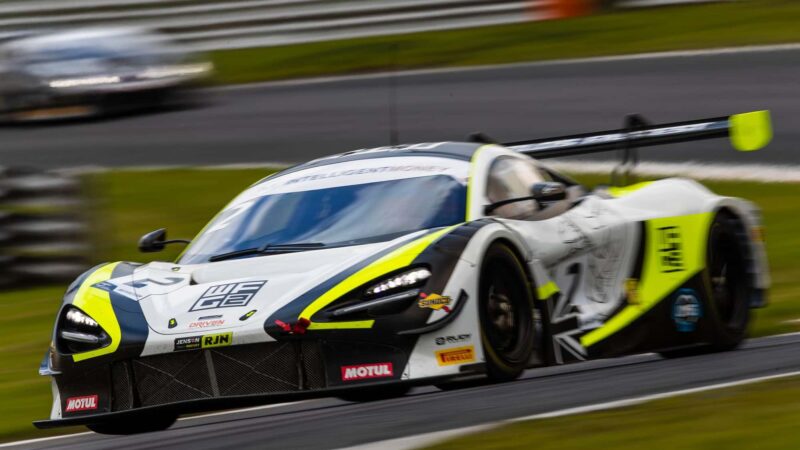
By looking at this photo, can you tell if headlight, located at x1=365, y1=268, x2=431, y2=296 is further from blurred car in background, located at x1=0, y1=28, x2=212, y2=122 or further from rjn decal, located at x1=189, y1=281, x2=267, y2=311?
blurred car in background, located at x1=0, y1=28, x2=212, y2=122

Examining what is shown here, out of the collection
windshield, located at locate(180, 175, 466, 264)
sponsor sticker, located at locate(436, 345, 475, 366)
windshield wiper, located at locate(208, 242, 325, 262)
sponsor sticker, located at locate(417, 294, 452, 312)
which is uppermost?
windshield, located at locate(180, 175, 466, 264)

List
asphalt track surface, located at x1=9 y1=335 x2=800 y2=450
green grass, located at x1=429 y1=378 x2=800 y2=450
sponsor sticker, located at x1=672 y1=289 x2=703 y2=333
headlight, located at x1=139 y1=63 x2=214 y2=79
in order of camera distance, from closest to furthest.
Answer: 1. green grass, located at x1=429 y1=378 x2=800 y2=450
2. asphalt track surface, located at x1=9 y1=335 x2=800 y2=450
3. sponsor sticker, located at x1=672 y1=289 x2=703 y2=333
4. headlight, located at x1=139 y1=63 x2=214 y2=79

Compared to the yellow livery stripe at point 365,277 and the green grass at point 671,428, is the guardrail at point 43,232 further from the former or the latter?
the green grass at point 671,428

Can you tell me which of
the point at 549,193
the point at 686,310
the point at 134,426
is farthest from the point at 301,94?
the point at 134,426

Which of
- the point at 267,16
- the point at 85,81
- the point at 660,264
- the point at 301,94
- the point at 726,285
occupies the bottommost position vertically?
the point at 726,285

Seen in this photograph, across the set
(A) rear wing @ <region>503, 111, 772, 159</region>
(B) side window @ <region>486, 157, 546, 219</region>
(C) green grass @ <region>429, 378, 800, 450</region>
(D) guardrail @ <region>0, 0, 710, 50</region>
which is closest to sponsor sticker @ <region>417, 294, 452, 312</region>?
(C) green grass @ <region>429, 378, 800, 450</region>

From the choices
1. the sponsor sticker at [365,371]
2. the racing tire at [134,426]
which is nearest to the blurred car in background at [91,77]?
the racing tire at [134,426]

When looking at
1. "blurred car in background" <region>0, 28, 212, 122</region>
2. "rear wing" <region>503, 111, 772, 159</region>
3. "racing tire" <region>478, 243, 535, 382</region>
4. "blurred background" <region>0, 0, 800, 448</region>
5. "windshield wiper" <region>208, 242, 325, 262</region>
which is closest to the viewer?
"racing tire" <region>478, 243, 535, 382</region>

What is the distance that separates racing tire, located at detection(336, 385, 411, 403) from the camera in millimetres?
5824

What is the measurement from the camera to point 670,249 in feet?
26.2

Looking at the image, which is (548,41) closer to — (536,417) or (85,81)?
(85,81)

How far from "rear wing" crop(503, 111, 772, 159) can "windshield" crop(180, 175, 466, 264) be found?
2020 millimetres

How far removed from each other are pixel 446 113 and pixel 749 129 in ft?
27.3

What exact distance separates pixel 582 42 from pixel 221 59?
18.3 feet
